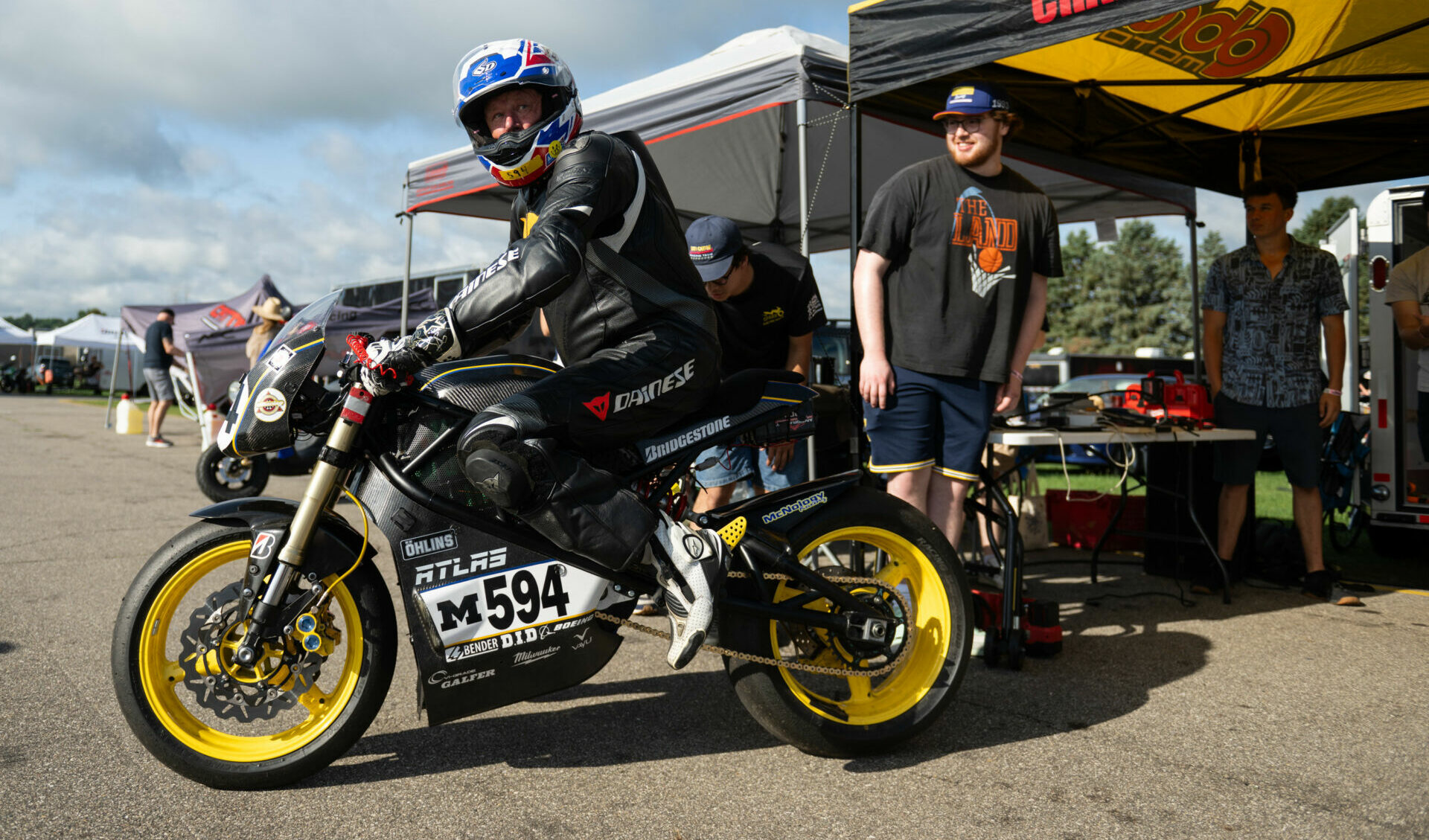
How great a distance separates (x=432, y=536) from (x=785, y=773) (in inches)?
46.7

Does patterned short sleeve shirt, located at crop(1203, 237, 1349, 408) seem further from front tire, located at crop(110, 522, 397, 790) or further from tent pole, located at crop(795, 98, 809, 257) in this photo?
front tire, located at crop(110, 522, 397, 790)

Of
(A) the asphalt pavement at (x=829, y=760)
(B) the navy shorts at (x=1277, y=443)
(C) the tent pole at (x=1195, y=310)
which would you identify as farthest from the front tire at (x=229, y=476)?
(C) the tent pole at (x=1195, y=310)

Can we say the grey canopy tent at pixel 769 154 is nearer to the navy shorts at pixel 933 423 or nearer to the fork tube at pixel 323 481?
the navy shorts at pixel 933 423

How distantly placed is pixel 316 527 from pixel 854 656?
1563 mm

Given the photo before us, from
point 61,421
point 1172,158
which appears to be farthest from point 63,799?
point 61,421

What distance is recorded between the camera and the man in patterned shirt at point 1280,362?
5.23 metres

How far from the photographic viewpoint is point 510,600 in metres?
2.65

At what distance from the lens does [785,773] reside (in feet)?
9.23

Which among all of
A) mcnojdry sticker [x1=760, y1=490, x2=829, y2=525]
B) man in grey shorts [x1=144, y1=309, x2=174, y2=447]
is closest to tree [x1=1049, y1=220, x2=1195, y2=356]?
man in grey shorts [x1=144, y1=309, x2=174, y2=447]

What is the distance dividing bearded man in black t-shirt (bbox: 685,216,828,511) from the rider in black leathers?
1.60 metres

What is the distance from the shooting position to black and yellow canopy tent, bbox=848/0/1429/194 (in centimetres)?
393

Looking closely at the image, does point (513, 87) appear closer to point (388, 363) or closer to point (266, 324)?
point (388, 363)

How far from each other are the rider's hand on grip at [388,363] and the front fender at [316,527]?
0.42 metres

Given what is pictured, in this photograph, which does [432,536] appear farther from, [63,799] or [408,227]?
[408,227]
